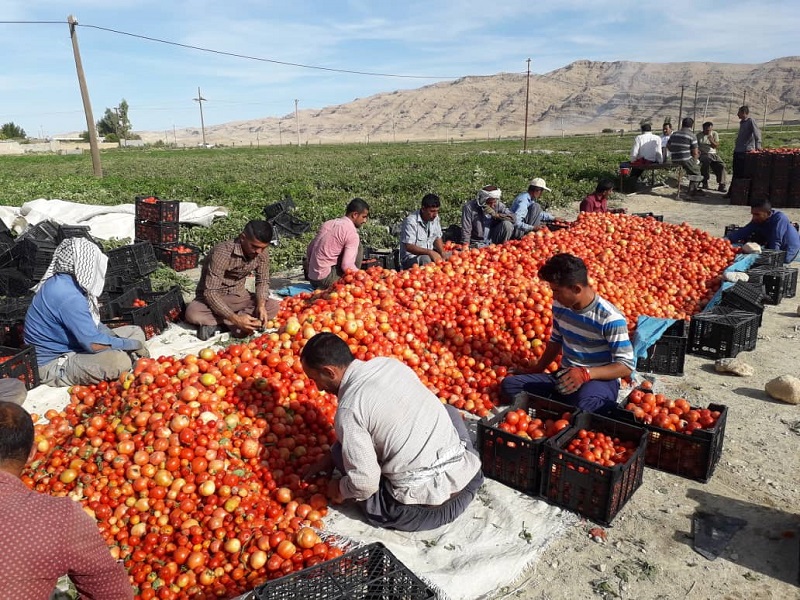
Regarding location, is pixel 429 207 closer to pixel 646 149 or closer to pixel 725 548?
pixel 725 548

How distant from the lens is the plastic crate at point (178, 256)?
11320 mm

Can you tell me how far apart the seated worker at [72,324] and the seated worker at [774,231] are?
10.5m

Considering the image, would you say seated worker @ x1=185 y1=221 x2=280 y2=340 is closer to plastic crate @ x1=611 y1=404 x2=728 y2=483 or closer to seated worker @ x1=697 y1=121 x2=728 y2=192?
plastic crate @ x1=611 y1=404 x2=728 y2=483

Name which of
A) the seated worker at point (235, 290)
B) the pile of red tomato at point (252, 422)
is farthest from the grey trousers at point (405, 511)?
the seated worker at point (235, 290)

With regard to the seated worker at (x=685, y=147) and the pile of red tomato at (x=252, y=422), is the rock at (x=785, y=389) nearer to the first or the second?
the pile of red tomato at (x=252, y=422)

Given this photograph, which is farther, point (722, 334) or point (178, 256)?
point (178, 256)

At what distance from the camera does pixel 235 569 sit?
365cm

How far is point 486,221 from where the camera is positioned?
433 inches

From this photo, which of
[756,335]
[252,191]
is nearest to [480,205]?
[756,335]

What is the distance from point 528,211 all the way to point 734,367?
5990mm

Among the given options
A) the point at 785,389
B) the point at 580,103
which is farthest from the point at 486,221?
the point at 580,103

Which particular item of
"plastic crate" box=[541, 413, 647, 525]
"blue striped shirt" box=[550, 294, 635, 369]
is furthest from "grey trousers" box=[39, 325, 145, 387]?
"blue striped shirt" box=[550, 294, 635, 369]

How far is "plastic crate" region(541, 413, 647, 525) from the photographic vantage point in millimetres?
4098

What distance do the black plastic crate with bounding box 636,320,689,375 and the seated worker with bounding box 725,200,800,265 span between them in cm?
482
